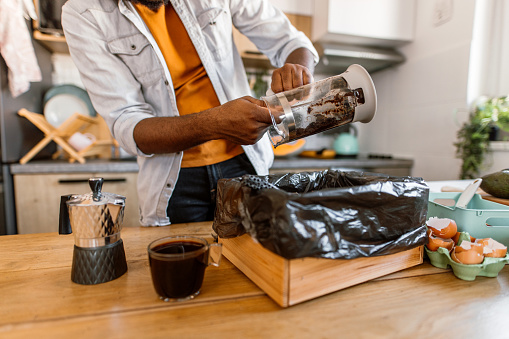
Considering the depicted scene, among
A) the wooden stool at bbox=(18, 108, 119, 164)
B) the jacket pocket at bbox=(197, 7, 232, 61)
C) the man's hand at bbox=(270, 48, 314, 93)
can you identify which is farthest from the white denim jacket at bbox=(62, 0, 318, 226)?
the wooden stool at bbox=(18, 108, 119, 164)

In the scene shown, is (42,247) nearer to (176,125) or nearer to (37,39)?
(176,125)

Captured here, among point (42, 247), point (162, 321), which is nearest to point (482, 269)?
point (162, 321)

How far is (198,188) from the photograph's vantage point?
1.08m

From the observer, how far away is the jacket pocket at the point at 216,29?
3.35 feet

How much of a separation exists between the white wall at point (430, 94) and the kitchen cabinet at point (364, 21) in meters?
0.09

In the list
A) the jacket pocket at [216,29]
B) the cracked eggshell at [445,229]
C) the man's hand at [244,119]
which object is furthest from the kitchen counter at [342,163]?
the cracked eggshell at [445,229]

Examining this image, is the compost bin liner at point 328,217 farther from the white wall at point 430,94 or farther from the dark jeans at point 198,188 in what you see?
the white wall at point 430,94

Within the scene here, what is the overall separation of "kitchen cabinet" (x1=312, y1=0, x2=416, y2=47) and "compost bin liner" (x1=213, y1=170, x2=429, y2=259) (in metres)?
1.69

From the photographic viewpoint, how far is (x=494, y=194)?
896mm

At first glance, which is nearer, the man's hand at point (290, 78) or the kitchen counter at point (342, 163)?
the man's hand at point (290, 78)

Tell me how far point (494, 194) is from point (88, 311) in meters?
1.07

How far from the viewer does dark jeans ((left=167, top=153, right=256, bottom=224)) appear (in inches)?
42.0

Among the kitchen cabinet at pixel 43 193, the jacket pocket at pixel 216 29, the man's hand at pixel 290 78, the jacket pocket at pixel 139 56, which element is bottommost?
the kitchen cabinet at pixel 43 193

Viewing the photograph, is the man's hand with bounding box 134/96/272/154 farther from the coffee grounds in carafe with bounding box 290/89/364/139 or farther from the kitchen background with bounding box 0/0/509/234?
the kitchen background with bounding box 0/0/509/234
